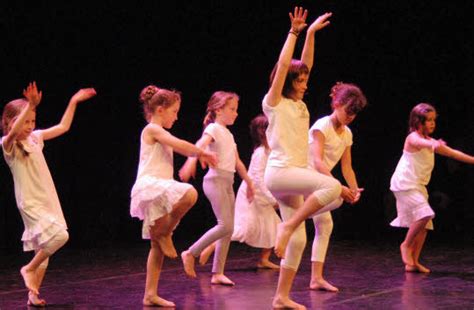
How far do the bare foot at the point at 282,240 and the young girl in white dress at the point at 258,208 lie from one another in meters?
2.15

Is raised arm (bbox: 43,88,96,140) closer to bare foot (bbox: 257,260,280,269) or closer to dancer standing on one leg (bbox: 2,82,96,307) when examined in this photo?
dancer standing on one leg (bbox: 2,82,96,307)

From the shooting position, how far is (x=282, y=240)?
3.80 meters

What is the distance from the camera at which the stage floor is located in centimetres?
422

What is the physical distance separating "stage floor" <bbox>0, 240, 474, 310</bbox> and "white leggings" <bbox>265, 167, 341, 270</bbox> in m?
0.34

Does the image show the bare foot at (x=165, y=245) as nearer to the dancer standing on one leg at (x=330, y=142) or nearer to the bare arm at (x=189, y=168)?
the bare arm at (x=189, y=168)

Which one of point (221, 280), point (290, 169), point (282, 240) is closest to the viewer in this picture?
point (282, 240)

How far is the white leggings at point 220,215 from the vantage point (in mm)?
5066

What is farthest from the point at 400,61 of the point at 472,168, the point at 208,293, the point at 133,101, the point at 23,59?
the point at 208,293

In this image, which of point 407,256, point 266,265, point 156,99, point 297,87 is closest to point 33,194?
point 156,99

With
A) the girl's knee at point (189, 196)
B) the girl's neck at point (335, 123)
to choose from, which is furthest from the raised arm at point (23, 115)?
the girl's neck at point (335, 123)

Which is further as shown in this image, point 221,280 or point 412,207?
point 412,207

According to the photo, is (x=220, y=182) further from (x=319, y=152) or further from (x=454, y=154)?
(x=454, y=154)

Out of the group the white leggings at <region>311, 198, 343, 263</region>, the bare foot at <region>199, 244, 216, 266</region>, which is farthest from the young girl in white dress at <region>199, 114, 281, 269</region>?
the white leggings at <region>311, 198, 343, 263</region>

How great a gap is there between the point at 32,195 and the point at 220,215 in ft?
4.29
